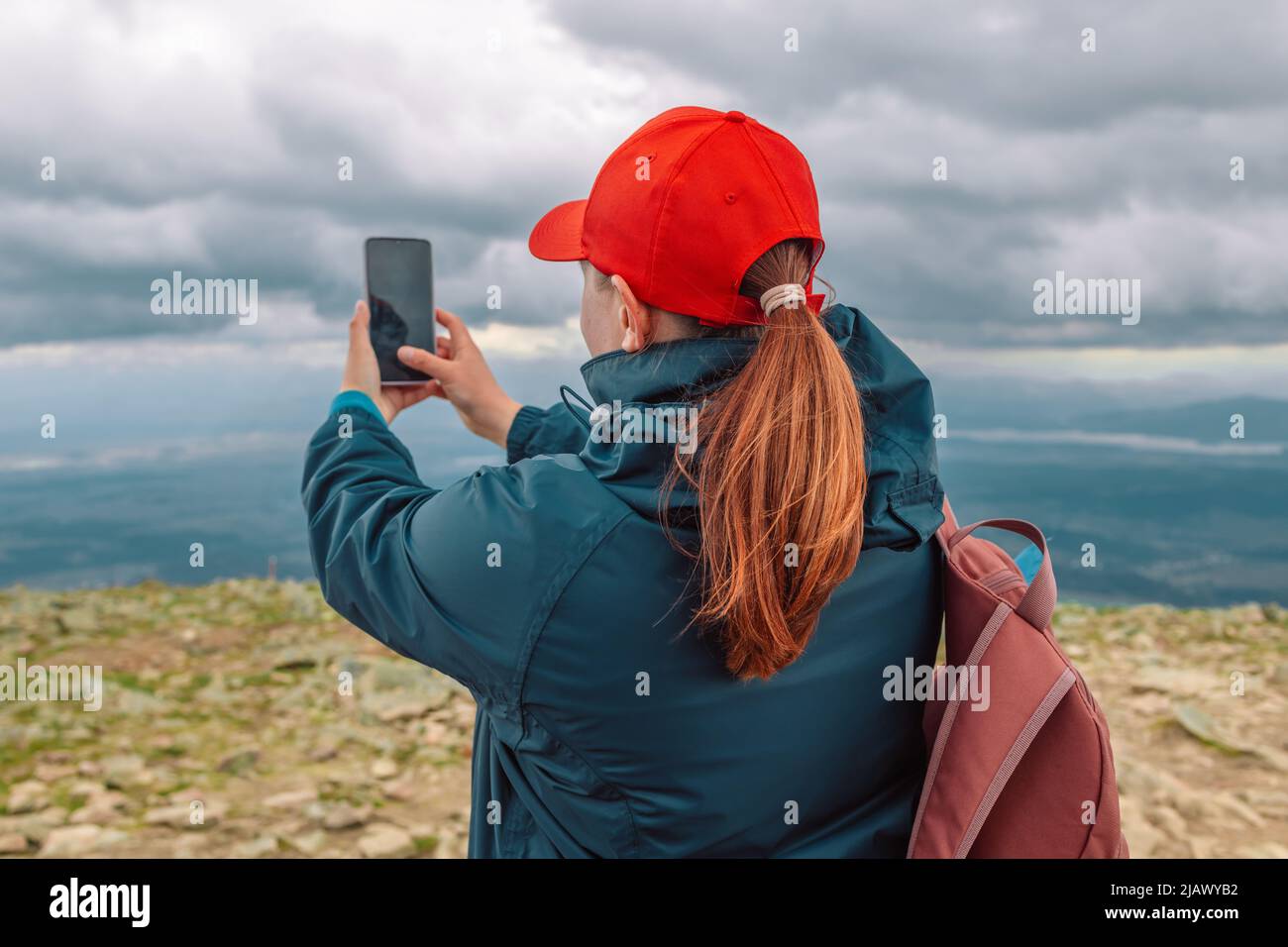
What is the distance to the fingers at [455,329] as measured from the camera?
269 cm

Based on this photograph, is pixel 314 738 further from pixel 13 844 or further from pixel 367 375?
pixel 367 375

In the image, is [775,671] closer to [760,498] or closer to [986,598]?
[760,498]

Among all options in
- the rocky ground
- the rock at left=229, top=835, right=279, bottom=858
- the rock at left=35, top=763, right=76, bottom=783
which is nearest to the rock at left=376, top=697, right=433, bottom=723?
the rocky ground

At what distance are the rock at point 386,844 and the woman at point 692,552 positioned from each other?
3156 mm

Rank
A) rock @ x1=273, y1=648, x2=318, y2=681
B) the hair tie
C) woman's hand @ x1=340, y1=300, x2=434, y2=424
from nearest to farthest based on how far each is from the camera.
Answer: the hair tie < woman's hand @ x1=340, y1=300, x2=434, y2=424 < rock @ x1=273, y1=648, x2=318, y2=681

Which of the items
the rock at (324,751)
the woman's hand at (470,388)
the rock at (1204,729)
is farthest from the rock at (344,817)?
the rock at (1204,729)

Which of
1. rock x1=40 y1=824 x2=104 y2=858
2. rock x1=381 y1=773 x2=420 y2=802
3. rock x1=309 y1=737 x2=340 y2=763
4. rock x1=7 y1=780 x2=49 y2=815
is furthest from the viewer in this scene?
rock x1=309 y1=737 x2=340 y2=763

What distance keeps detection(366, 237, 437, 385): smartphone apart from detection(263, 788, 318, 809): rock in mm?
3568

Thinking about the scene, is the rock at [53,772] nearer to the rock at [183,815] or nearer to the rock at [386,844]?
→ the rock at [183,815]

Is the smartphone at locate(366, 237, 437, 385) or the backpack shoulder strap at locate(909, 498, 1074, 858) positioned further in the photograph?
the smartphone at locate(366, 237, 437, 385)

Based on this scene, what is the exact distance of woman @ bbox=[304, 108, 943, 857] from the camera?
1599 mm

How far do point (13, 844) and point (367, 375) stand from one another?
404 centimetres

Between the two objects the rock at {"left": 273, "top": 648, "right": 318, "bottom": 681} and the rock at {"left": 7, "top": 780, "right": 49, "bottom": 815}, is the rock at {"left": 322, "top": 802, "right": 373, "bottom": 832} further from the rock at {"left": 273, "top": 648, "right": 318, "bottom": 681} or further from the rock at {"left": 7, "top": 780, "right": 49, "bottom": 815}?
the rock at {"left": 273, "top": 648, "right": 318, "bottom": 681}

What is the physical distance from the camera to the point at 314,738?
6113 millimetres
